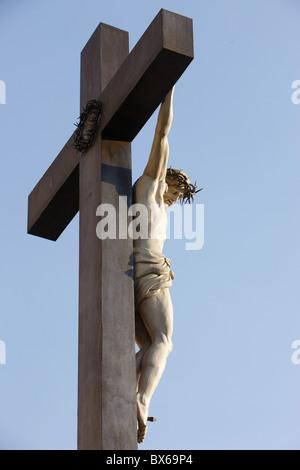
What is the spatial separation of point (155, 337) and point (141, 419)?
0.56 m

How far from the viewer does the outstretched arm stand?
6703mm

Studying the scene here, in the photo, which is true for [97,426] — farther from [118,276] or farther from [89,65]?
[89,65]

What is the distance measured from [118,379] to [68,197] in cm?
193

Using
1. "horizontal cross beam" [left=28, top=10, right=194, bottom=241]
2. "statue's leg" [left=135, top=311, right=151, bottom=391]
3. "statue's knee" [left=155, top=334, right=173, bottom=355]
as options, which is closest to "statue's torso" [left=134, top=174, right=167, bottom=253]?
"horizontal cross beam" [left=28, top=10, right=194, bottom=241]

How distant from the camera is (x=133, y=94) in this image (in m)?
6.56

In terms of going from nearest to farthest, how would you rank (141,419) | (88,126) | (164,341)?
(141,419) → (164,341) → (88,126)

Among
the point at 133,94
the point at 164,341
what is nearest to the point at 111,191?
the point at 133,94

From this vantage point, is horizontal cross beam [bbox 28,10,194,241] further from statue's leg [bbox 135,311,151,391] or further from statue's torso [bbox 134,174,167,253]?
statue's leg [bbox 135,311,151,391]

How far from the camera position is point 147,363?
6352mm

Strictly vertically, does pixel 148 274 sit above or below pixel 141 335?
above

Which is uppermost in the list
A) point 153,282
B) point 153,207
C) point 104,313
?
point 153,207

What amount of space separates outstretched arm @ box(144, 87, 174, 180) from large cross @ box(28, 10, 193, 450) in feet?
0.25

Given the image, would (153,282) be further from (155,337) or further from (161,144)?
(161,144)
